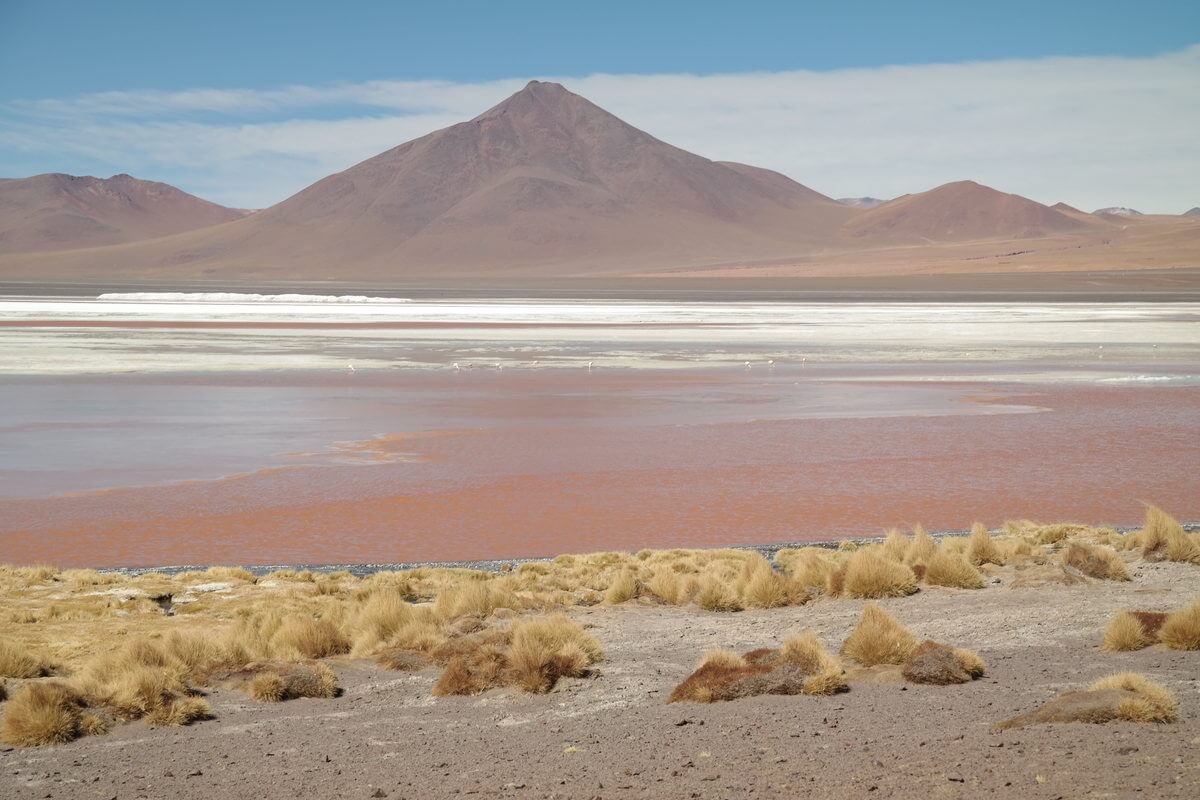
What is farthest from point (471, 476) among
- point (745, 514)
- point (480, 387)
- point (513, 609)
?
point (480, 387)

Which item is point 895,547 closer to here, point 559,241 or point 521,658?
point 521,658

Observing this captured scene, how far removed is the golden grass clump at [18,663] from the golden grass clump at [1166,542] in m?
9.10

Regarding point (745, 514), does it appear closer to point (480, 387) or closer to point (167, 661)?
point (167, 661)

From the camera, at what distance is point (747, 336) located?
4322 cm

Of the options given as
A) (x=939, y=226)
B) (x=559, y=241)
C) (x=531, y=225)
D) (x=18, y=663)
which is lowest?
(x=18, y=663)

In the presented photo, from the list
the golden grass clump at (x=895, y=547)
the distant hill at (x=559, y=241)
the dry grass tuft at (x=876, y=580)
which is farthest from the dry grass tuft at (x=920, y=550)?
the distant hill at (x=559, y=241)

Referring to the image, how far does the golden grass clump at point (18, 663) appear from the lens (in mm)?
8320

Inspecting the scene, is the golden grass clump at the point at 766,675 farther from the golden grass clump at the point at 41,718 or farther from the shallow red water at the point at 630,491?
the shallow red water at the point at 630,491

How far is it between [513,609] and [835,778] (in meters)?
4.68

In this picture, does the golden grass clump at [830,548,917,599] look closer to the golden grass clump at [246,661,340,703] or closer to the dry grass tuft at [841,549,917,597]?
the dry grass tuft at [841,549,917,597]

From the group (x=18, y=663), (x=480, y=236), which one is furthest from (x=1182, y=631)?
(x=480, y=236)

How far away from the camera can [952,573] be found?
35.1 feet

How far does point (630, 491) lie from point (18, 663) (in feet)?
29.0

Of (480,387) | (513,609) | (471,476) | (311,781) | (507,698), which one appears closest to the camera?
(311,781)
